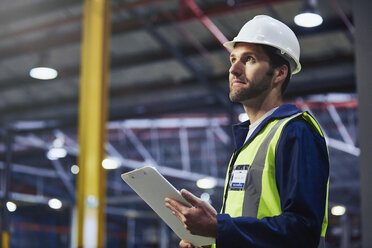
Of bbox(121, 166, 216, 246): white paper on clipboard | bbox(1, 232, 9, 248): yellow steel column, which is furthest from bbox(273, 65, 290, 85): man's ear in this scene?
bbox(1, 232, 9, 248): yellow steel column

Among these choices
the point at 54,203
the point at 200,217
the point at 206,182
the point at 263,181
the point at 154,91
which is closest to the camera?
the point at 200,217

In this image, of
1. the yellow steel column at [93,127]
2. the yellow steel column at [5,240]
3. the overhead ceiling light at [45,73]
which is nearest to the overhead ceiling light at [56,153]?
the yellow steel column at [5,240]

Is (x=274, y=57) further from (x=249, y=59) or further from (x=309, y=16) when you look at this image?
(x=309, y=16)

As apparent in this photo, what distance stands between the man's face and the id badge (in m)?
0.29

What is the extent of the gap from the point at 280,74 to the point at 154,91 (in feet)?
41.7

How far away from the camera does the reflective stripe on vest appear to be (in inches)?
84.9

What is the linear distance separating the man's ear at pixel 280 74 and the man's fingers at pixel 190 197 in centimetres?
67

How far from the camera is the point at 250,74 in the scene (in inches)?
93.9

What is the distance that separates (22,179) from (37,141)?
2923 mm

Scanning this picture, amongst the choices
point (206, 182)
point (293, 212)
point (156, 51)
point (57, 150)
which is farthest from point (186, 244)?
point (57, 150)

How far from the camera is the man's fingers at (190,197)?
2020 millimetres

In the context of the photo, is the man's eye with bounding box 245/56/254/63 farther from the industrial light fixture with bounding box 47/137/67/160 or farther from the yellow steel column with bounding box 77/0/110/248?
the industrial light fixture with bounding box 47/137/67/160

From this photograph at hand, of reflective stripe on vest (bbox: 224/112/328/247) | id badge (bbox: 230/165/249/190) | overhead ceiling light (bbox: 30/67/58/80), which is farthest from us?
overhead ceiling light (bbox: 30/67/58/80)

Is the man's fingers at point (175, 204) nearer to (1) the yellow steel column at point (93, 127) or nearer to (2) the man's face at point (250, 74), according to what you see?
(2) the man's face at point (250, 74)
